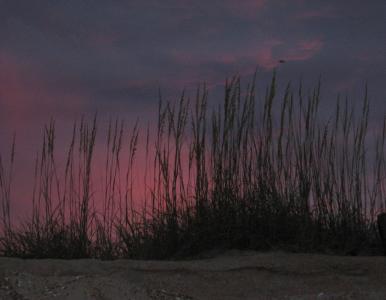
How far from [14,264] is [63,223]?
1163 mm

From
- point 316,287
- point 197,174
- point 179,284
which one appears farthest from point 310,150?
point 179,284

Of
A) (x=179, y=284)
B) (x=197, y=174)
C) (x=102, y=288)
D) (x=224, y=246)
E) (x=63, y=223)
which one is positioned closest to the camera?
(x=102, y=288)

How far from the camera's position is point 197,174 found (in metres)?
4.17

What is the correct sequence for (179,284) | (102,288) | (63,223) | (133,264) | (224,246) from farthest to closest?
(63,223), (224,246), (133,264), (179,284), (102,288)

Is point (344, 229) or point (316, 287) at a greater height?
point (344, 229)

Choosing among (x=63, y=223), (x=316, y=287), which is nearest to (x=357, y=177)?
(x=316, y=287)

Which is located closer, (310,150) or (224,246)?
(224,246)

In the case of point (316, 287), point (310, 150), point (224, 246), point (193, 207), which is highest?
point (310, 150)

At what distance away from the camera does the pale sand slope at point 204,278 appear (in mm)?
2846

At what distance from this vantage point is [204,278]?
3.13 m

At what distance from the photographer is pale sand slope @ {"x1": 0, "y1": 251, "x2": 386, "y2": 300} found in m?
2.85

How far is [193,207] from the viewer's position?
4.15 metres

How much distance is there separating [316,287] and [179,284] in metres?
0.65

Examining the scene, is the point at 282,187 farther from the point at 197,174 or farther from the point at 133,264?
the point at 133,264
